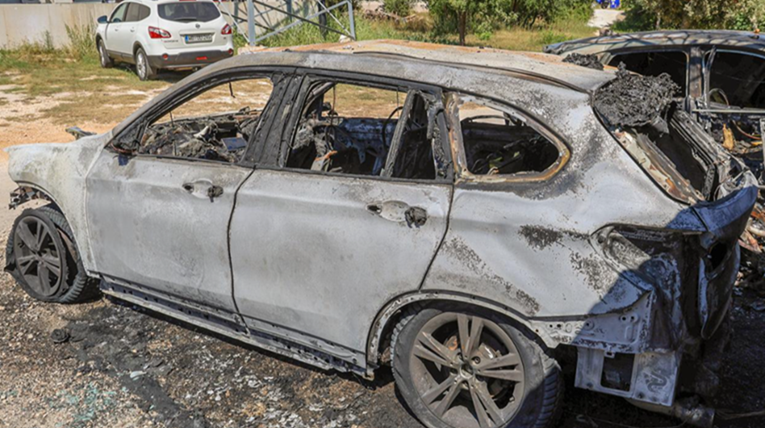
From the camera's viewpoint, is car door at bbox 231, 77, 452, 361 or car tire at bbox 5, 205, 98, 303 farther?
car tire at bbox 5, 205, 98, 303

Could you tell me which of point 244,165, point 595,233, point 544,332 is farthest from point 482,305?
point 244,165

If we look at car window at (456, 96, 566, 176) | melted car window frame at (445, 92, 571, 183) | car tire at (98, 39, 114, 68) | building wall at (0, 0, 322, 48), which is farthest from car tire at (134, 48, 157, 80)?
melted car window frame at (445, 92, 571, 183)

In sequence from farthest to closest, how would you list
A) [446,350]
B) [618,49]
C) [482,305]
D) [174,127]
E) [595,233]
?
[618,49], [174,127], [446,350], [482,305], [595,233]

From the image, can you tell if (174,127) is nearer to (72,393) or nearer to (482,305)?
(72,393)

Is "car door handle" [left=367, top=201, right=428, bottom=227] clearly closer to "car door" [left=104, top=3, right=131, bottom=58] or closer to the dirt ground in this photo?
the dirt ground

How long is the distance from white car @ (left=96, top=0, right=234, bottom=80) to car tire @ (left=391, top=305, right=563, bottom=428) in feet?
43.4

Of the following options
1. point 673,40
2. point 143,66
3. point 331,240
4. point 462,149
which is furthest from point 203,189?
point 143,66

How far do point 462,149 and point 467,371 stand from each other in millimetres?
1058

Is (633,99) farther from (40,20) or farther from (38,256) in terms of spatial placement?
(40,20)

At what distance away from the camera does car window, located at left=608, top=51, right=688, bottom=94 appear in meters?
7.61

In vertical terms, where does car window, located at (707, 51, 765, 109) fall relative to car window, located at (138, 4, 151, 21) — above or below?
below

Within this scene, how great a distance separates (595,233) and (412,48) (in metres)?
1.72

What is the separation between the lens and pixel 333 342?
3.52 metres

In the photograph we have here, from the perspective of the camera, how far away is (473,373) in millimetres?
3291
